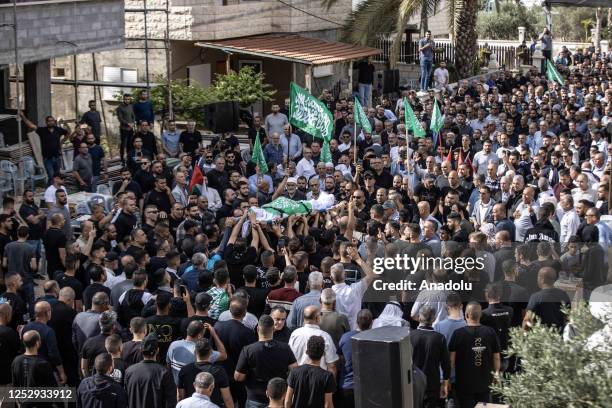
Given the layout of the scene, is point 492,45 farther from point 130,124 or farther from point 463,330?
point 463,330

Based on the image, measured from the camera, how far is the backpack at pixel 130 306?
33.7ft

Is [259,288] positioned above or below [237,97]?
below

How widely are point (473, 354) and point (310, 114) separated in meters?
8.29

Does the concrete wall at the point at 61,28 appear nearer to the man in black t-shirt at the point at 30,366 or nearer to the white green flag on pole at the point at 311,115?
the white green flag on pole at the point at 311,115

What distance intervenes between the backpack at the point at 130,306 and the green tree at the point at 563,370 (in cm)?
497

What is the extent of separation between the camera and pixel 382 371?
7.16 metres

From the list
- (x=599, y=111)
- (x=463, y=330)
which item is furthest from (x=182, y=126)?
(x=463, y=330)

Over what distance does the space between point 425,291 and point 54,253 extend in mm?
4857

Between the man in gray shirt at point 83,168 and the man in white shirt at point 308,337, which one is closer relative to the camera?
the man in white shirt at point 308,337

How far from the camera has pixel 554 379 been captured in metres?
5.79

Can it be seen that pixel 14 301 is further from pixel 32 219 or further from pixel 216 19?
pixel 216 19

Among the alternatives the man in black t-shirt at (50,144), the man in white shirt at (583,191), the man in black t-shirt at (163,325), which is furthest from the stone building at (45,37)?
the man in black t-shirt at (163,325)

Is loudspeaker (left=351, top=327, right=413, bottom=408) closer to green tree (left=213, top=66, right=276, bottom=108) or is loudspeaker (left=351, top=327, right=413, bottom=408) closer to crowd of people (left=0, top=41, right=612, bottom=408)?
crowd of people (left=0, top=41, right=612, bottom=408)

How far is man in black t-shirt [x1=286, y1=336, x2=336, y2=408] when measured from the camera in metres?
8.58
